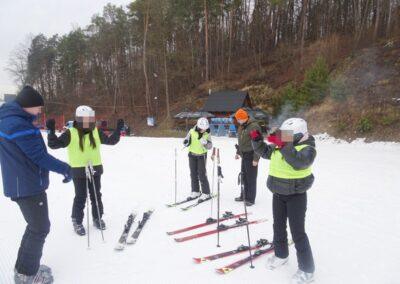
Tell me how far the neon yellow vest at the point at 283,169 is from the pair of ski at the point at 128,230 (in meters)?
2.12

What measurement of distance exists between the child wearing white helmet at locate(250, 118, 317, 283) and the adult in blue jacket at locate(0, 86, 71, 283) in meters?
2.17

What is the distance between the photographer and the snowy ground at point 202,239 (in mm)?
3643

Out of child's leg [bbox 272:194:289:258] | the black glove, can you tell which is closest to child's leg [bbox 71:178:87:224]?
the black glove

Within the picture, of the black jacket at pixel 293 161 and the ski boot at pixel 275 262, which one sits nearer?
the black jacket at pixel 293 161

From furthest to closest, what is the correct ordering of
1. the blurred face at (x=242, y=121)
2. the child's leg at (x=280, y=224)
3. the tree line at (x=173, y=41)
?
the tree line at (x=173, y=41), the blurred face at (x=242, y=121), the child's leg at (x=280, y=224)

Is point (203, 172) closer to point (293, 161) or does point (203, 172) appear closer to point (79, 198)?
point (79, 198)

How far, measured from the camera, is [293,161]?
3.27 metres

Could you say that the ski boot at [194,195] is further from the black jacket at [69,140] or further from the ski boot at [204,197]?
the black jacket at [69,140]

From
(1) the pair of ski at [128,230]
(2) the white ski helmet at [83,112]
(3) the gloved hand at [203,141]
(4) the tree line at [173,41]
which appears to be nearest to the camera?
(1) the pair of ski at [128,230]

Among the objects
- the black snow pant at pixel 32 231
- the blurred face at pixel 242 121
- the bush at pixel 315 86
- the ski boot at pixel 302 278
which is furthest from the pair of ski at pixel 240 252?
the bush at pixel 315 86

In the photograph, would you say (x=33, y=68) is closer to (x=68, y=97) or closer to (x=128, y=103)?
(x=68, y=97)

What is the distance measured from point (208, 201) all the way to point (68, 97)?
4791 cm

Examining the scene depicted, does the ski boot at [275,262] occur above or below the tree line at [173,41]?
below

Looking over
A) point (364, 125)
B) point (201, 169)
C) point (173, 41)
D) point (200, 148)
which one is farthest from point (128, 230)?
point (173, 41)
